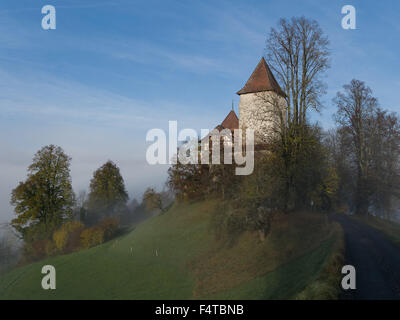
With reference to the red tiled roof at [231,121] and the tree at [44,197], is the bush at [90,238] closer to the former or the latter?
the tree at [44,197]

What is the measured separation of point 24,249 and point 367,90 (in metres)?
39.4

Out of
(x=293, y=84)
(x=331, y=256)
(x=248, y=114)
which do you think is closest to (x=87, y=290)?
(x=331, y=256)

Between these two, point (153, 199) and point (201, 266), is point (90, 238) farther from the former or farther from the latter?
point (201, 266)

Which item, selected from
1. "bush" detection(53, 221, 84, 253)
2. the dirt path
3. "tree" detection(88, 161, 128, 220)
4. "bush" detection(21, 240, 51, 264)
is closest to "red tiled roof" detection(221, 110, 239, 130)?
"tree" detection(88, 161, 128, 220)

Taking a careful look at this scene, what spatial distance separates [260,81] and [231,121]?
8.27 meters

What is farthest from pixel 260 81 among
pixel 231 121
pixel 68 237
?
pixel 68 237

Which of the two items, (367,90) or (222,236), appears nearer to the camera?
(222,236)

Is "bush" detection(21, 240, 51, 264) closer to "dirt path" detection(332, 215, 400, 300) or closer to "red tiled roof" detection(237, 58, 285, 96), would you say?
"red tiled roof" detection(237, 58, 285, 96)

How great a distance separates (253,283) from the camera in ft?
45.7

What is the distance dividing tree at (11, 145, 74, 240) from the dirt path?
29.0 metres

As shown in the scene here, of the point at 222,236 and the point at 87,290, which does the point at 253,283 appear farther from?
the point at 87,290

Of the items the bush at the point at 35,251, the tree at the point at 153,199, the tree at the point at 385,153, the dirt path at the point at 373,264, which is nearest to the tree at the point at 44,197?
the bush at the point at 35,251

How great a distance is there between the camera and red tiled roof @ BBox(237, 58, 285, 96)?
31.5 metres

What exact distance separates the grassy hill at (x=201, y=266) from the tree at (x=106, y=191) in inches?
836
